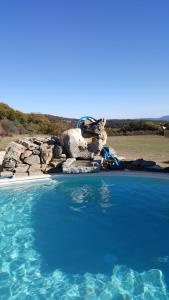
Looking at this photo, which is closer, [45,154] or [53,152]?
[45,154]

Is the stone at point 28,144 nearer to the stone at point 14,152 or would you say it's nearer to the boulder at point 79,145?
the stone at point 14,152

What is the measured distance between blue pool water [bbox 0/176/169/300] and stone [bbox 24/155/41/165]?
1.95 meters

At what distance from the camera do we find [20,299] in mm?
3994

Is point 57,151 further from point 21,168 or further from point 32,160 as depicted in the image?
Result: point 21,168

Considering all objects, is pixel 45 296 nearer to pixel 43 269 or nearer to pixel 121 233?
pixel 43 269

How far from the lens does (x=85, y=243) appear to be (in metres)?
5.65

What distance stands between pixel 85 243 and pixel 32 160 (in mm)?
6199

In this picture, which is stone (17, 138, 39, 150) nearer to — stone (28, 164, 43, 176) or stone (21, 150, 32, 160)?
stone (21, 150, 32, 160)

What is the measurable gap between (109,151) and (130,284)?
7.96m

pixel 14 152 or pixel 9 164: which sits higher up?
pixel 14 152

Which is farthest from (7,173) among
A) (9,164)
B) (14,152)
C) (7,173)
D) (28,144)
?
(28,144)

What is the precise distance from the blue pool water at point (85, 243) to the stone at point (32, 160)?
1.95 metres

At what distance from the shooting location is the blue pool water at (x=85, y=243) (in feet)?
13.9

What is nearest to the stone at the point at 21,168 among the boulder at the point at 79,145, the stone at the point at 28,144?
the stone at the point at 28,144
